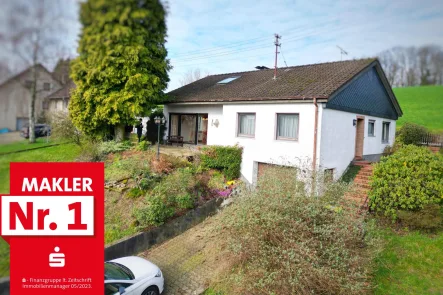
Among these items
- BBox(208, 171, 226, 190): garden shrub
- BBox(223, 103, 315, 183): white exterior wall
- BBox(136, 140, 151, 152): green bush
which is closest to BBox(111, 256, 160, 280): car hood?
BBox(136, 140, 151, 152): green bush

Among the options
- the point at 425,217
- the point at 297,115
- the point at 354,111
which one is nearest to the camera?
the point at 425,217

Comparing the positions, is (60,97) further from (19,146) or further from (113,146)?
(113,146)

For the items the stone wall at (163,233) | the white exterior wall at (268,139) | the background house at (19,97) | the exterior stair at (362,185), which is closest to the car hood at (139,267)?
the stone wall at (163,233)

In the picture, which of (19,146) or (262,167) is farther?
(262,167)

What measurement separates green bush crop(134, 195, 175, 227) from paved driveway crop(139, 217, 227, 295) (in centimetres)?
68

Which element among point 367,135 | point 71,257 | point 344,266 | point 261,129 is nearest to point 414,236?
point 344,266

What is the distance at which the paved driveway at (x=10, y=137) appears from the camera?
1113mm

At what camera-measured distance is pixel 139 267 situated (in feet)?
17.8

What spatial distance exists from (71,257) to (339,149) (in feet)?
34.4

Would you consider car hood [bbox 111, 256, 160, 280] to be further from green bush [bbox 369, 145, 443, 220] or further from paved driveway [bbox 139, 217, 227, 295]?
green bush [bbox 369, 145, 443, 220]

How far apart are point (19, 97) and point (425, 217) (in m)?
8.70

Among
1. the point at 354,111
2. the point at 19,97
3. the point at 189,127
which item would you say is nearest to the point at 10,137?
the point at 19,97

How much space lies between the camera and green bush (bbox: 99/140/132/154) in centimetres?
149

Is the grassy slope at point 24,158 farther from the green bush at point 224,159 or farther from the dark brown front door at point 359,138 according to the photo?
the dark brown front door at point 359,138
